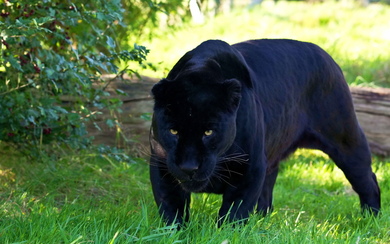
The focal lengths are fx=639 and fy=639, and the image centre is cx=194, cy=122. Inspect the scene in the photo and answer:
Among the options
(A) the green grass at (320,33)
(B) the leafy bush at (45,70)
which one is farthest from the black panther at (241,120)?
(A) the green grass at (320,33)

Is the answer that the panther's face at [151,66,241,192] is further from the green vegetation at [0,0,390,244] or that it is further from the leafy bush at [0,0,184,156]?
the leafy bush at [0,0,184,156]

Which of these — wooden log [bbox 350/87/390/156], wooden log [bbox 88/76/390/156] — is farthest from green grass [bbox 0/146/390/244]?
wooden log [bbox 88/76/390/156]

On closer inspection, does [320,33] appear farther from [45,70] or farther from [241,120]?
[241,120]

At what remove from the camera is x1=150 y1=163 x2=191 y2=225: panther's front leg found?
141 inches

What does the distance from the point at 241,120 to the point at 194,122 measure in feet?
1.32

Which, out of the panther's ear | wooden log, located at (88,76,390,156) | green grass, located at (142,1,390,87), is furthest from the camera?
green grass, located at (142,1,390,87)

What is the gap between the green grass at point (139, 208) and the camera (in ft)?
10.8

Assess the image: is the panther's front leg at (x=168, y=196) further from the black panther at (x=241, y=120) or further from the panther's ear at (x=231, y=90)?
the panther's ear at (x=231, y=90)

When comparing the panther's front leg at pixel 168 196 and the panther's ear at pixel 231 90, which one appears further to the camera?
the panther's front leg at pixel 168 196

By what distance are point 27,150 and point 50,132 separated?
1.28 ft

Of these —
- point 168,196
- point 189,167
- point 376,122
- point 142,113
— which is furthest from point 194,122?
point 376,122

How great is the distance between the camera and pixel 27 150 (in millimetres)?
5031

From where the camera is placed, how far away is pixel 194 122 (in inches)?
130

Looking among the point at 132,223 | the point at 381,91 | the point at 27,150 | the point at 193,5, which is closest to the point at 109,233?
the point at 132,223
